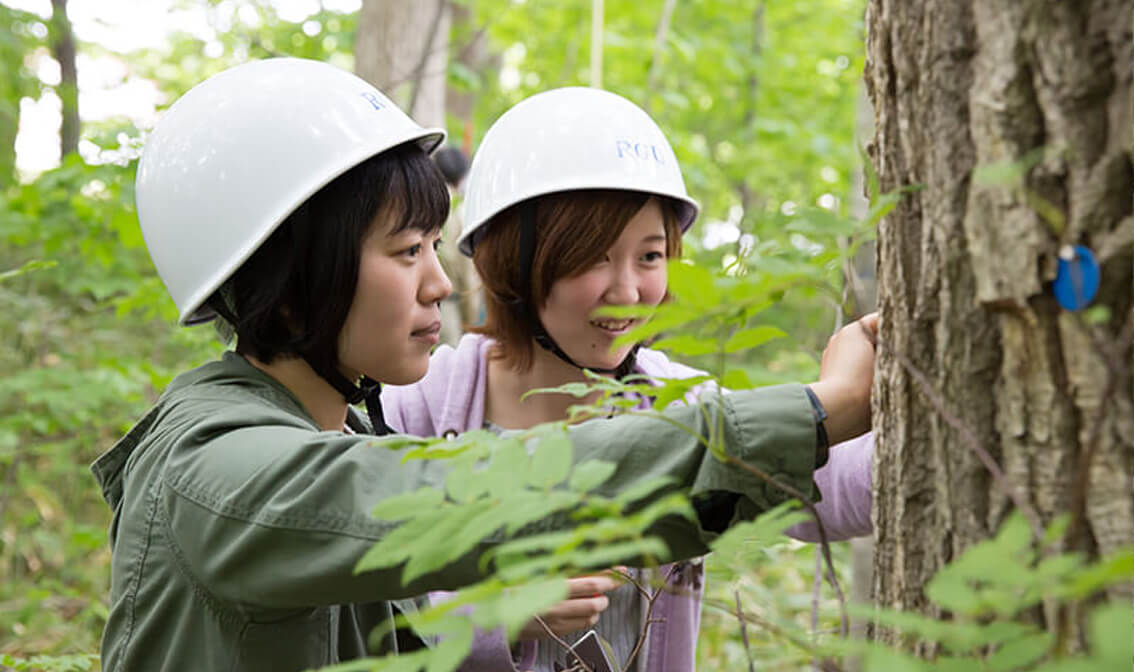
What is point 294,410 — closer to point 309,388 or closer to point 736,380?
point 309,388

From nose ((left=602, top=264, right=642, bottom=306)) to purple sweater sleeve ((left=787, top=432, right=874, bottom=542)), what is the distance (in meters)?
0.67

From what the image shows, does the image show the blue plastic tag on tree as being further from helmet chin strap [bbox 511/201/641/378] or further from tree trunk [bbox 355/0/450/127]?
tree trunk [bbox 355/0/450/127]

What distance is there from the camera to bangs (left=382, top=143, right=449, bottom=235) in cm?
175

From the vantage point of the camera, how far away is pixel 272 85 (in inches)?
75.3

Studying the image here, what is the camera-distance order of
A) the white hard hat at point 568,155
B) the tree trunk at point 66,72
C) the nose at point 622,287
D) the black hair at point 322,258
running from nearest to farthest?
the black hair at point 322,258
the nose at point 622,287
the white hard hat at point 568,155
the tree trunk at point 66,72

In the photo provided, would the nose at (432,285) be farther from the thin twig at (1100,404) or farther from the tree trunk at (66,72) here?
the tree trunk at (66,72)

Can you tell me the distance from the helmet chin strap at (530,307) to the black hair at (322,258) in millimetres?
548

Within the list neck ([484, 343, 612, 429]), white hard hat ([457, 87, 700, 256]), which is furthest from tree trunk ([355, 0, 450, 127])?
neck ([484, 343, 612, 429])

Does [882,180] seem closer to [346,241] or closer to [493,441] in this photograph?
[493,441]

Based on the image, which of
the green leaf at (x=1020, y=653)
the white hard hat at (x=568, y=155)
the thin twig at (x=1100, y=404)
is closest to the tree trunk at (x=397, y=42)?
the white hard hat at (x=568, y=155)

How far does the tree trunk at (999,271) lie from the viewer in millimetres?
801

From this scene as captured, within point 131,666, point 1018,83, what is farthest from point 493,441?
point 131,666

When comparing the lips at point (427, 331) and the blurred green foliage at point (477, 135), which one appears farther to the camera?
the lips at point (427, 331)

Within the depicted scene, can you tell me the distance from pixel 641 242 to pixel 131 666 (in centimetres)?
149
